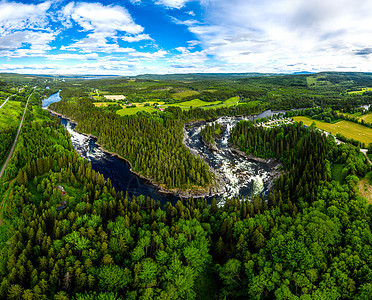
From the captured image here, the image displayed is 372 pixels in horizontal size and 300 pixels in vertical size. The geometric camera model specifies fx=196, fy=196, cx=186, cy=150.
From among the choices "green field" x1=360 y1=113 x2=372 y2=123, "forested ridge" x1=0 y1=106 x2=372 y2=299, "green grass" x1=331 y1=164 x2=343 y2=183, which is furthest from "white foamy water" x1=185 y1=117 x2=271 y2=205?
"green field" x1=360 y1=113 x2=372 y2=123

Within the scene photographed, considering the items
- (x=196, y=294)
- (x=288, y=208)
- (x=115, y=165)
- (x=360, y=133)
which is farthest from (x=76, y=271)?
(x=360, y=133)

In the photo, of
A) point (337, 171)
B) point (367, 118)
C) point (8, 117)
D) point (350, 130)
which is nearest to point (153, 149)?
point (337, 171)

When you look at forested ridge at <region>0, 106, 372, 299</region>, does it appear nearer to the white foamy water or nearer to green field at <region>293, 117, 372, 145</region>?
the white foamy water

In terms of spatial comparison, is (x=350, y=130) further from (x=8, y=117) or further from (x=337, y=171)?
(x=8, y=117)

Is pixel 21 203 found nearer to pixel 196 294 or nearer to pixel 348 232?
pixel 196 294

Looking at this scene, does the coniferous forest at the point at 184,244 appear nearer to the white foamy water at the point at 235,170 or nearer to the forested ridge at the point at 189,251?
the forested ridge at the point at 189,251
